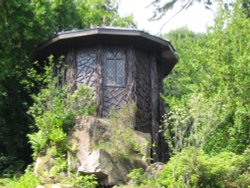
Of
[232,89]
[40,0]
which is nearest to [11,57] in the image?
[40,0]

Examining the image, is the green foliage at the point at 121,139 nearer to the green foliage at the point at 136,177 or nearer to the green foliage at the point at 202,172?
the green foliage at the point at 136,177

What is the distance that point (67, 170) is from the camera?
34.1 feet

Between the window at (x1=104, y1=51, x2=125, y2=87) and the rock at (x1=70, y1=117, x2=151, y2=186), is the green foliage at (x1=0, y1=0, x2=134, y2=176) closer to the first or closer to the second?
the window at (x1=104, y1=51, x2=125, y2=87)

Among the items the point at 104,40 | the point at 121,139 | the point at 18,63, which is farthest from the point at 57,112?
the point at 18,63

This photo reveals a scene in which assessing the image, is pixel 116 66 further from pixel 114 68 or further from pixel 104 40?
pixel 104 40

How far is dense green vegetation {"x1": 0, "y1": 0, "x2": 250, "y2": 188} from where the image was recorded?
31.7 ft

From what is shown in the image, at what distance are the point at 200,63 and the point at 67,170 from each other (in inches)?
229

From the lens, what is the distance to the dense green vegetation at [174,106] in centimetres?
966

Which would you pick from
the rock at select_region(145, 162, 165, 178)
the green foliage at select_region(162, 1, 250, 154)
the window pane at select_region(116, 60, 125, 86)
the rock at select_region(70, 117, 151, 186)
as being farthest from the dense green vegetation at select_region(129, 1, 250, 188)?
the window pane at select_region(116, 60, 125, 86)

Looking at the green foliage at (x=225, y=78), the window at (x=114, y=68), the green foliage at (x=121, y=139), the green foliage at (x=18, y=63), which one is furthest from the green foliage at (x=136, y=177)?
the green foliage at (x=18, y=63)

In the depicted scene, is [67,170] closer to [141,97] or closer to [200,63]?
[141,97]

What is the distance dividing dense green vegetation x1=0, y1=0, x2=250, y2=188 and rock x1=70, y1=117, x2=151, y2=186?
0.89ft

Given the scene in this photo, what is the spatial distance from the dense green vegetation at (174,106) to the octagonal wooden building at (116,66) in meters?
0.62

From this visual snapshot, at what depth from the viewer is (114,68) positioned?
13344 mm
